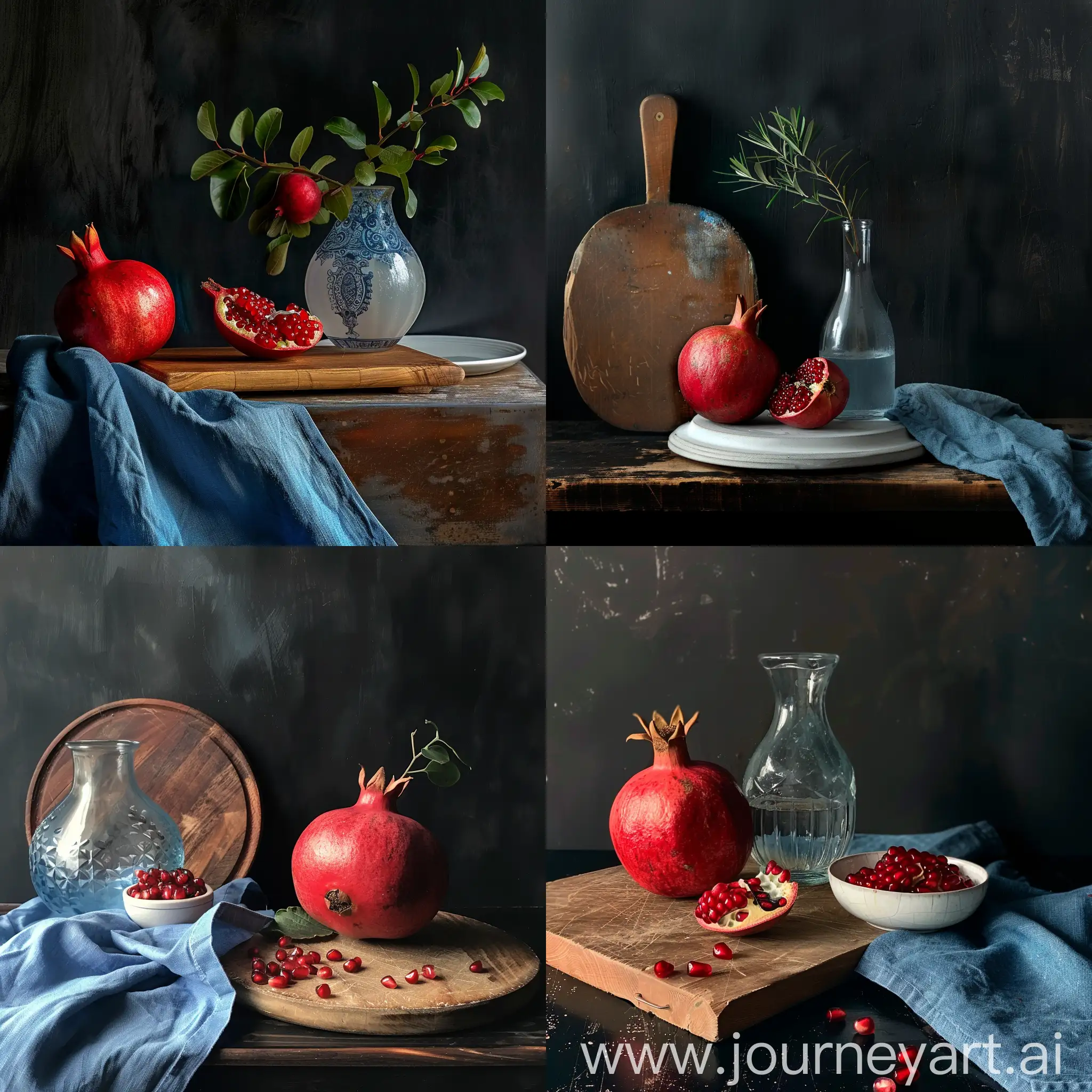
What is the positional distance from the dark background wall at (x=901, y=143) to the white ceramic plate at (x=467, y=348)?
4.4 inches

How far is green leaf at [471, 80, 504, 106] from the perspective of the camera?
115 cm

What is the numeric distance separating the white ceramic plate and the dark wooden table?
0.12 m

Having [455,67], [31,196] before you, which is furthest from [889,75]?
[31,196]

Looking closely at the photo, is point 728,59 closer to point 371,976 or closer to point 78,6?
point 78,6

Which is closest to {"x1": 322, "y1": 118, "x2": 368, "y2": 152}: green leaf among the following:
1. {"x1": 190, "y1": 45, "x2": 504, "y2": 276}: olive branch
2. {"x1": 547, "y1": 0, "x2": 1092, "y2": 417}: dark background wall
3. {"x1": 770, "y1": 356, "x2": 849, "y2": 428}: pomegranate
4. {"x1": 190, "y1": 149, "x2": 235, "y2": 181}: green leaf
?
{"x1": 190, "y1": 45, "x2": 504, "y2": 276}: olive branch

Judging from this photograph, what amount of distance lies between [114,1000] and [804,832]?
64cm

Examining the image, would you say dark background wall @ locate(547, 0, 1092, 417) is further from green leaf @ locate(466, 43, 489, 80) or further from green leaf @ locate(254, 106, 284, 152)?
green leaf @ locate(254, 106, 284, 152)

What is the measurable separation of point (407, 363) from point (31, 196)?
0.52m

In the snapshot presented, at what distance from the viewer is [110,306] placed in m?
0.94

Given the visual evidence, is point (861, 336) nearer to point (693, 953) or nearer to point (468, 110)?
point (468, 110)

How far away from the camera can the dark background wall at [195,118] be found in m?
1.19

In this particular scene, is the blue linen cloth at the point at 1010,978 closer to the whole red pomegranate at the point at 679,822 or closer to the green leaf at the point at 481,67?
the whole red pomegranate at the point at 679,822

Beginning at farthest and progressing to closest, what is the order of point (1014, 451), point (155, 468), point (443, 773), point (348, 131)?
1. point (443, 773)
2. point (348, 131)
3. point (1014, 451)
4. point (155, 468)

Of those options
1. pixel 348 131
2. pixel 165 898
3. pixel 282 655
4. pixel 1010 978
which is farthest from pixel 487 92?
pixel 1010 978
